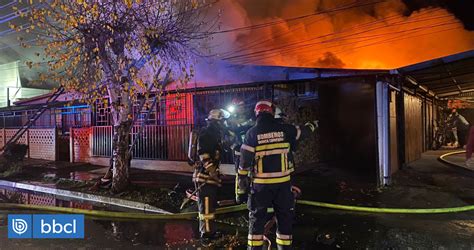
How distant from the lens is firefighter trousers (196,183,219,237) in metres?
4.66

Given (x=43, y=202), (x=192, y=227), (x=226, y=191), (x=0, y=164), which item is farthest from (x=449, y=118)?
(x=0, y=164)

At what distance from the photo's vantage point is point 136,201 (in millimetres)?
6734

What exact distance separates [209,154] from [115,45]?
4123mm

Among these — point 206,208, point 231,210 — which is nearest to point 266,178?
point 206,208

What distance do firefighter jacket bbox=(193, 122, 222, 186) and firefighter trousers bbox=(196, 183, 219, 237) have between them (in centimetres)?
12

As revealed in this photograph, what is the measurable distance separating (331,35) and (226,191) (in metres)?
14.2

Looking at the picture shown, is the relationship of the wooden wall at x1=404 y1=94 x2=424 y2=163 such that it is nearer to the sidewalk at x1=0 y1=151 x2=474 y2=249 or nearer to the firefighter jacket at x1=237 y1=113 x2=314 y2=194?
the sidewalk at x1=0 y1=151 x2=474 y2=249

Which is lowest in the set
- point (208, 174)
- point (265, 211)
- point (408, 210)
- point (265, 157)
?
point (408, 210)

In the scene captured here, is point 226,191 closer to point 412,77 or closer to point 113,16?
point 113,16

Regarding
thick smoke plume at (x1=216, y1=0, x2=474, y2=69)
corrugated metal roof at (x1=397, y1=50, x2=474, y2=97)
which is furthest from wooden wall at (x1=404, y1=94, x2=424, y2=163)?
thick smoke plume at (x1=216, y1=0, x2=474, y2=69)

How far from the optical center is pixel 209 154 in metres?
4.77

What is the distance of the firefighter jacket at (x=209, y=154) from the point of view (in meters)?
4.74

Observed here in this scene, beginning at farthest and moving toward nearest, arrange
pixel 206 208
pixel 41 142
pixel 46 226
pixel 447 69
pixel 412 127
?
pixel 41 142 → pixel 412 127 → pixel 447 69 → pixel 46 226 → pixel 206 208

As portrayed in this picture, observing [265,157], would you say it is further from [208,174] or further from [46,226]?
[46,226]
